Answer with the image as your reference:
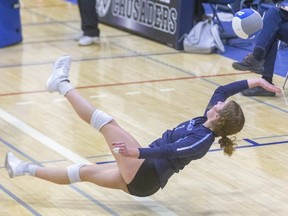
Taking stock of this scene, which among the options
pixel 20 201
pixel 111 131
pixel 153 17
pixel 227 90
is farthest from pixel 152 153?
pixel 153 17

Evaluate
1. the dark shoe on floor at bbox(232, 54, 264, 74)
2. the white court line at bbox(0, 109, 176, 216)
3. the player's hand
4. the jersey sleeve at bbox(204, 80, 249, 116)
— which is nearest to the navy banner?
the dark shoe on floor at bbox(232, 54, 264, 74)

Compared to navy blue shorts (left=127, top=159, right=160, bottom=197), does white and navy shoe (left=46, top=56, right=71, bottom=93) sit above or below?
above

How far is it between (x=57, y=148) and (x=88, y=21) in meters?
4.23

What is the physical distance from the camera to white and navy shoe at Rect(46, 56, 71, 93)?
581cm

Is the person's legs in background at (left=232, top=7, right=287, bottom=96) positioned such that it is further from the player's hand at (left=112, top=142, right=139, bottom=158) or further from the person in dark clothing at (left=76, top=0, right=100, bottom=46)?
the player's hand at (left=112, top=142, right=139, bottom=158)

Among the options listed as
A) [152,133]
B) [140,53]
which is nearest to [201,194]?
[152,133]

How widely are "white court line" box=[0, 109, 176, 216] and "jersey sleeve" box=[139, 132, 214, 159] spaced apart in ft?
1.93

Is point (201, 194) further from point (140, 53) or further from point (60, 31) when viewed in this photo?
point (60, 31)

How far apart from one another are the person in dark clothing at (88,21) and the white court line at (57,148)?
3.14 meters

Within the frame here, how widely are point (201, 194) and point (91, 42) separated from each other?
5316 mm

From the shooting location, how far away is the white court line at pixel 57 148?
5.60 meters

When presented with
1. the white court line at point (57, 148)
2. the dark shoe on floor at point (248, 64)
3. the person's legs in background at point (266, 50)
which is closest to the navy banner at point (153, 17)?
the person's legs in background at point (266, 50)

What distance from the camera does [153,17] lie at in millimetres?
10930

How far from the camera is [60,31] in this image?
38.1 feet
